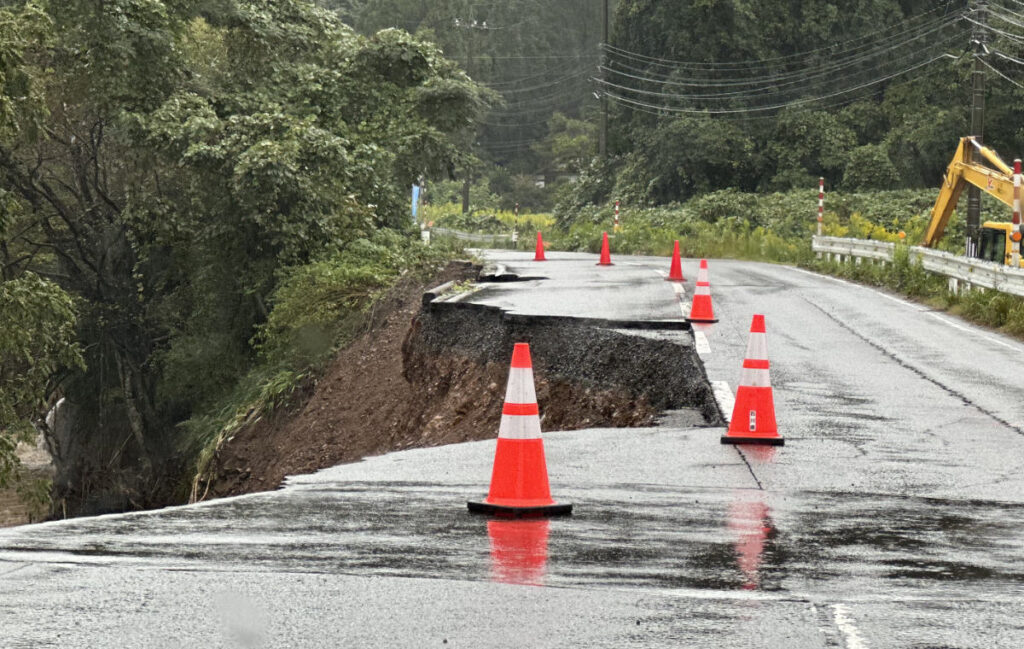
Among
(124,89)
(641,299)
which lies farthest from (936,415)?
(124,89)

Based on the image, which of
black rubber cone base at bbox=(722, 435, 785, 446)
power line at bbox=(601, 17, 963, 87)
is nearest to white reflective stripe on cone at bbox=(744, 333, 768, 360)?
black rubber cone base at bbox=(722, 435, 785, 446)

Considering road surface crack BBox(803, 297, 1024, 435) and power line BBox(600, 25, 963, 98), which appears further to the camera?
power line BBox(600, 25, 963, 98)

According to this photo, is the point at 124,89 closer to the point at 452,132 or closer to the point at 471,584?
the point at 452,132

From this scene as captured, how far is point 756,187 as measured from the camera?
57.2m

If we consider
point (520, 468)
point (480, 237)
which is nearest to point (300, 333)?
point (520, 468)

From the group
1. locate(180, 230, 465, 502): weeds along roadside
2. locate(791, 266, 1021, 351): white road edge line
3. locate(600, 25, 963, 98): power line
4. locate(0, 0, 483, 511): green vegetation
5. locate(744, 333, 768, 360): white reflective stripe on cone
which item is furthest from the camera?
locate(600, 25, 963, 98): power line

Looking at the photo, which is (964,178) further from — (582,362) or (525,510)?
(525,510)

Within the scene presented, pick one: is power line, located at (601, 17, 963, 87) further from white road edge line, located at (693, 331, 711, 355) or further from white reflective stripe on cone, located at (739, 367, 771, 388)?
white reflective stripe on cone, located at (739, 367, 771, 388)

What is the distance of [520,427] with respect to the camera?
25.0ft

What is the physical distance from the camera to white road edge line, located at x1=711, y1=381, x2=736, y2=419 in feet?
35.4

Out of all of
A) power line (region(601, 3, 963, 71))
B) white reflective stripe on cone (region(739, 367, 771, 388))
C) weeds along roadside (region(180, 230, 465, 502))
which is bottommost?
weeds along roadside (region(180, 230, 465, 502))

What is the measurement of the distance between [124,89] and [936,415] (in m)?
18.6

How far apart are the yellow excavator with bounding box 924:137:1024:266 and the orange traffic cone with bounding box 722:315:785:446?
12.1m

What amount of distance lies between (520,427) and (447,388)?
9182 millimetres
